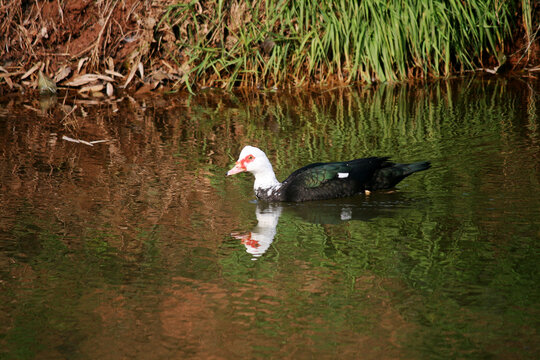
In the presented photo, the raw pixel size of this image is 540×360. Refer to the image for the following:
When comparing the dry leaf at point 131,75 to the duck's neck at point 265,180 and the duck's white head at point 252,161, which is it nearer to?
the duck's white head at point 252,161

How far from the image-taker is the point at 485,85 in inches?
437

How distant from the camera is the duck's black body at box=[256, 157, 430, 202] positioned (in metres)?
6.87

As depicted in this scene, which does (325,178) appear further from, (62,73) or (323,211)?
(62,73)

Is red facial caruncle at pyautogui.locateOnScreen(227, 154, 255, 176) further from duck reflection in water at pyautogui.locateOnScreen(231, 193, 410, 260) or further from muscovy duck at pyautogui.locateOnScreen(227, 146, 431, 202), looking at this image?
duck reflection in water at pyautogui.locateOnScreen(231, 193, 410, 260)

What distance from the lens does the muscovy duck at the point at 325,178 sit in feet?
22.5

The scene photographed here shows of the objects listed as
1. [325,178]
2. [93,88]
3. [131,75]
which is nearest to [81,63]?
[93,88]

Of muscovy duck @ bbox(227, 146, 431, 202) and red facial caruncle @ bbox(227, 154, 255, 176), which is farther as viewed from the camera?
red facial caruncle @ bbox(227, 154, 255, 176)

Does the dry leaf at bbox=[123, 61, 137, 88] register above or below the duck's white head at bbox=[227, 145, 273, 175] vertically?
above

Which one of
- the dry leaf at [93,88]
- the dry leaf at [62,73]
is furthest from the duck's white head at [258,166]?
the dry leaf at [62,73]

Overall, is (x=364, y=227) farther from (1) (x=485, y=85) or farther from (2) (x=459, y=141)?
(1) (x=485, y=85)

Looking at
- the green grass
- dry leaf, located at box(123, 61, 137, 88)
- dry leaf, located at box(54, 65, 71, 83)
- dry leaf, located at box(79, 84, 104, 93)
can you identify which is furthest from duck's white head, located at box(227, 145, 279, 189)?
dry leaf, located at box(54, 65, 71, 83)

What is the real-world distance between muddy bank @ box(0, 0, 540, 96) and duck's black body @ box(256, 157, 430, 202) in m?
4.67

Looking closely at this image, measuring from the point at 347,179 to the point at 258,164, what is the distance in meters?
0.80

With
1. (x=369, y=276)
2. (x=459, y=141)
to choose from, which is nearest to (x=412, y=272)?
(x=369, y=276)
